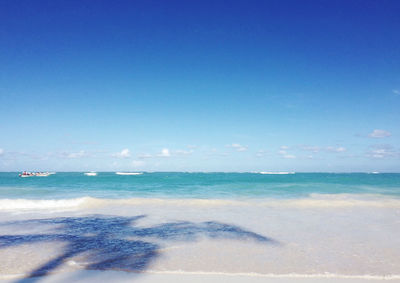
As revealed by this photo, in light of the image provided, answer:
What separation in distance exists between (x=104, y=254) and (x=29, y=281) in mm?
2063

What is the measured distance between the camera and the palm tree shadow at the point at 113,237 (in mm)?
7086

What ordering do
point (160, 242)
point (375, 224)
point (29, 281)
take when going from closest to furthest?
point (29, 281) < point (160, 242) < point (375, 224)

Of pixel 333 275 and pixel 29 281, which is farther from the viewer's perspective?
pixel 333 275

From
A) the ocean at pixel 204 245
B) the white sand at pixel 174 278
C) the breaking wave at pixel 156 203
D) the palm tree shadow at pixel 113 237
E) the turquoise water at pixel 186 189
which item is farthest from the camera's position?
the turquoise water at pixel 186 189

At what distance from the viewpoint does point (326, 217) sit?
1398cm

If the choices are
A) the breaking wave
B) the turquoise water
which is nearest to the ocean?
the breaking wave

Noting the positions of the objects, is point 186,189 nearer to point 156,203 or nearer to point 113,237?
point 156,203

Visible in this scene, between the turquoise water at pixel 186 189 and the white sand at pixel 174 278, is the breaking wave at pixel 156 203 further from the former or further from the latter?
the white sand at pixel 174 278

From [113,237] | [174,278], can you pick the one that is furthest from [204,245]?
[113,237]

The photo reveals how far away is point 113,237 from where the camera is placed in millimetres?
9609

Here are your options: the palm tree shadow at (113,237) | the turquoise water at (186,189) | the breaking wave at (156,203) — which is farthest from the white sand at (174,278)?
the turquoise water at (186,189)

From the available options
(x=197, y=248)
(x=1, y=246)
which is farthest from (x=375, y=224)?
(x=1, y=246)

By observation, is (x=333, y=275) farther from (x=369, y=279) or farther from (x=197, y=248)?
(x=197, y=248)

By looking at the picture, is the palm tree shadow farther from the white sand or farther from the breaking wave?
the breaking wave
